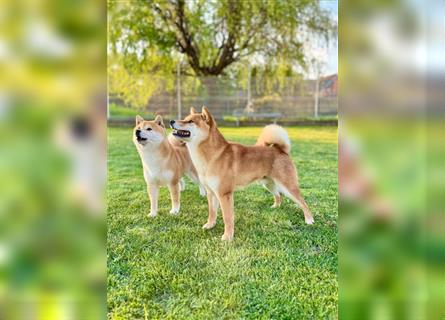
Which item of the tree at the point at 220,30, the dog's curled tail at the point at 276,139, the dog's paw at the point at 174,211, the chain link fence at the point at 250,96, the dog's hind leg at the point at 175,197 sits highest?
the tree at the point at 220,30

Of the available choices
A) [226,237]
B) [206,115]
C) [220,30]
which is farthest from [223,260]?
[220,30]

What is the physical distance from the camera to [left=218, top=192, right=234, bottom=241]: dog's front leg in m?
1.64

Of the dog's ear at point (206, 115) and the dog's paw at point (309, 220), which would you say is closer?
the dog's ear at point (206, 115)

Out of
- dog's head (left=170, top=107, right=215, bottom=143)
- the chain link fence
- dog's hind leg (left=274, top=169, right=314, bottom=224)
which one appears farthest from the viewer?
the chain link fence

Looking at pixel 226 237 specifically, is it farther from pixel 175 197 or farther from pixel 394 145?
pixel 394 145

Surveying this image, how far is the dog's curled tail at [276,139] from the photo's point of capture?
1.94 meters

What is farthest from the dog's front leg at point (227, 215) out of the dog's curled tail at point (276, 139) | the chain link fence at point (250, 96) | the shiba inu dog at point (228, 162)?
the chain link fence at point (250, 96)

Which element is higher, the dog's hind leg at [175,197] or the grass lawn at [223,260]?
the dog's hind leg at [175,197]

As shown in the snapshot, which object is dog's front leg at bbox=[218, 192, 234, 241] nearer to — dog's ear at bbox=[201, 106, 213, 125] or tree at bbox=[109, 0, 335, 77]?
dog's ear at bbox=[201, 106, 213, 125]

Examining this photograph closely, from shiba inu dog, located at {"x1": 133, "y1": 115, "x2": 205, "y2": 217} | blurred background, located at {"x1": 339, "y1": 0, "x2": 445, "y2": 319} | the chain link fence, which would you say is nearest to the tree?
the chain link fence

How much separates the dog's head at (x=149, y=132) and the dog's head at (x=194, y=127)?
0.24 metres

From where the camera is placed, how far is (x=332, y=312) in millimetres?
1005

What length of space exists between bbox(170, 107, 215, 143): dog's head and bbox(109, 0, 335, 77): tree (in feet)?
9.50

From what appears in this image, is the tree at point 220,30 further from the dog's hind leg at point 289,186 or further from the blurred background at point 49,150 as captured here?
the blurred background at point 49,150
